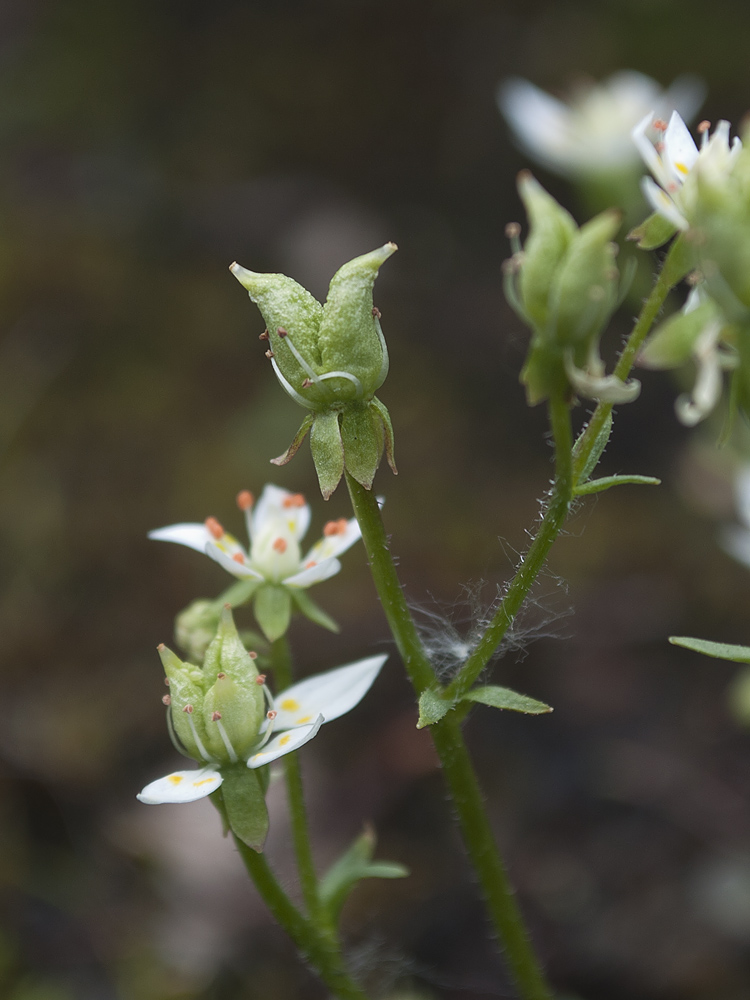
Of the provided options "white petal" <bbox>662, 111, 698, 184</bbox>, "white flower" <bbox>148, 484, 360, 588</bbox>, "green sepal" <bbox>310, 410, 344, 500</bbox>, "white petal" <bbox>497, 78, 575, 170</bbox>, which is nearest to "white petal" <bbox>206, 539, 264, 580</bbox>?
"white flower" <bbox>148, 484, 360, 588</bbox>

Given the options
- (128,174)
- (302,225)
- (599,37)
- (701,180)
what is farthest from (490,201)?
(701,180)

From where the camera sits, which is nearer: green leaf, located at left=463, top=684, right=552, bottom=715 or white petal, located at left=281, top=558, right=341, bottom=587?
green leaf, located at left=463, top=684, right=552, bottom=715

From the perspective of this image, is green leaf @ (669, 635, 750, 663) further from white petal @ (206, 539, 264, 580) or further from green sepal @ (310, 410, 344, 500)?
white petal @ (206, 539, 264, 580)

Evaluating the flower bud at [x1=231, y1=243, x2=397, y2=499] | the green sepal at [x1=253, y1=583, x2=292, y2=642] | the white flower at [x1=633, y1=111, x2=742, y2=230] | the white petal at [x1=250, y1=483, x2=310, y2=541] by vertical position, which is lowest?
the green sepal at [x1=253, y1=583, x2=292, y2=642]

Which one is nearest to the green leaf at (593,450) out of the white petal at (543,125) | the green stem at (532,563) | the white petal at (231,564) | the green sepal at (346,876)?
the green stem at (532,563)

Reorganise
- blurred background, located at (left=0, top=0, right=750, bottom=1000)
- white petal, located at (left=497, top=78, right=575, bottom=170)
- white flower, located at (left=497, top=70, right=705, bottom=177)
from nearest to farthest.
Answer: blurred background, located at (left=0, top=0, right=750, bottom=1000) → white flower, located at (left=497, top=70, right=705, bottom=177) → white petal, located at (left=497, top=78, right=575, bottom=170)

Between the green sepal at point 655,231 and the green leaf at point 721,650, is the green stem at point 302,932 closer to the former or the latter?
the green leaf at point 721,650

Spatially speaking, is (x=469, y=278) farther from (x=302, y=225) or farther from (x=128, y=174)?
(x=128, y=174)
